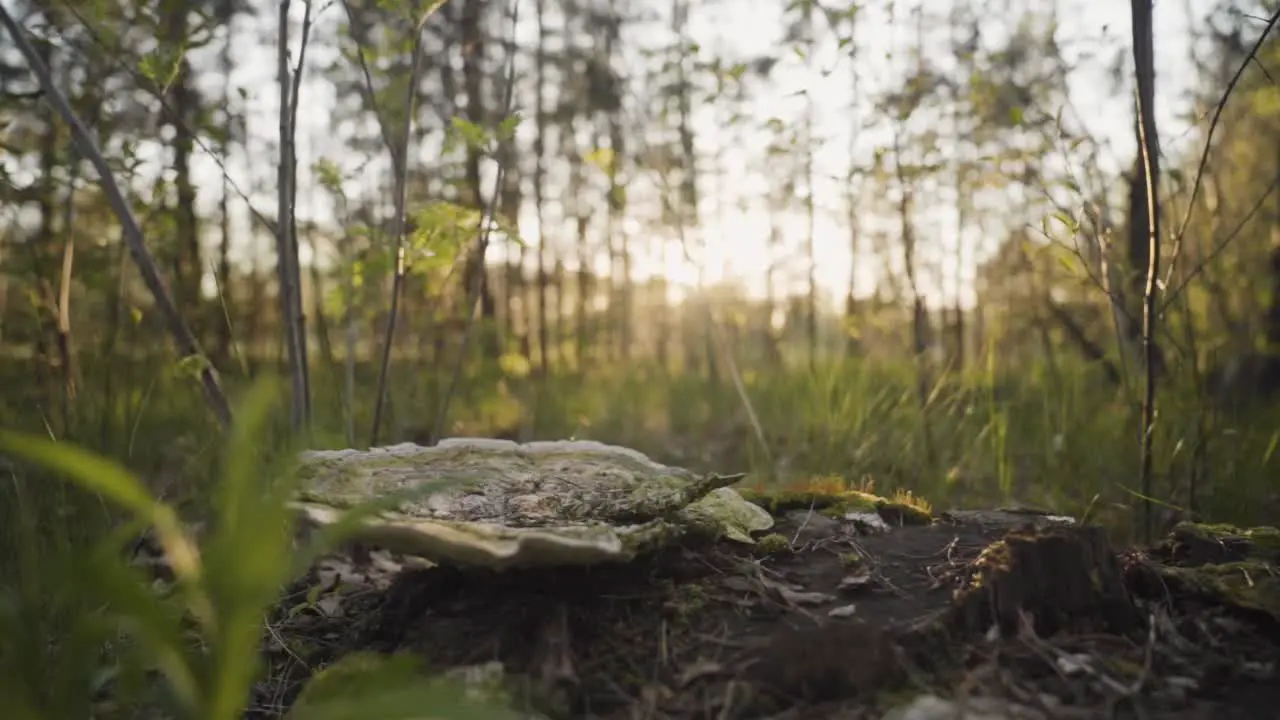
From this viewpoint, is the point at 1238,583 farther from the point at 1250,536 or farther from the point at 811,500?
the point at 811,500

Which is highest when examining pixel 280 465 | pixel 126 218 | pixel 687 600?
pixel 126 218

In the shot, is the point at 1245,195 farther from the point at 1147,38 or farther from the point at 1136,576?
the point at 1136,576

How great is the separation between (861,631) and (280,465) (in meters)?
1.95

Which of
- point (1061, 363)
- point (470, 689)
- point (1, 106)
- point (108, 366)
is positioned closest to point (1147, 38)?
point (470, 689)

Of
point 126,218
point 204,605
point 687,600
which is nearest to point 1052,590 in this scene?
point 687,600

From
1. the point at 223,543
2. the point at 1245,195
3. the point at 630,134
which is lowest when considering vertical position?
the point at 223,543

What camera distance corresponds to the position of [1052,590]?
1.50 metres

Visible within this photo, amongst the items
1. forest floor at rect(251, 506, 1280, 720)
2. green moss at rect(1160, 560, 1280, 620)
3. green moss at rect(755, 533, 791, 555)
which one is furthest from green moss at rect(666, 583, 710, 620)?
green moss at rect(1160, 560, 1280, 620)

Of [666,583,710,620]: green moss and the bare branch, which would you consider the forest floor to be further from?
the bare branch

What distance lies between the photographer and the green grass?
1050 millimetres

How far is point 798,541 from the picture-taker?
1.90 m

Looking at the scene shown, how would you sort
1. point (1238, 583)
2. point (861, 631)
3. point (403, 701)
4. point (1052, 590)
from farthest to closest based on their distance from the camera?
point (1238, 583), point (1052, 590), point (861, 631), point (403, 701)

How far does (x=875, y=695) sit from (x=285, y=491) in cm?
96

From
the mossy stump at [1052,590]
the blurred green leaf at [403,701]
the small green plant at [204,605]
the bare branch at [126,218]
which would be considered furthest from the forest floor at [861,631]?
the bare branch at [126,218]
